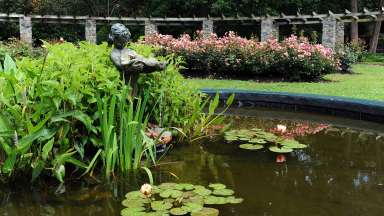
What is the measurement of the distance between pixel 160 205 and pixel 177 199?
0.56 feet

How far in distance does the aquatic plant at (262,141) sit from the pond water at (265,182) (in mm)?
87

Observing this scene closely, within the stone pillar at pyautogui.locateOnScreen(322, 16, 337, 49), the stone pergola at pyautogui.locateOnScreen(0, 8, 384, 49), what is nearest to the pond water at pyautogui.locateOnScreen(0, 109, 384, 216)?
the stone pillar at pyautogui.locateOnScreen(322, 16, 337, 49)

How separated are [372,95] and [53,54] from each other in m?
6.37

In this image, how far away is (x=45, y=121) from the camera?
3785mm

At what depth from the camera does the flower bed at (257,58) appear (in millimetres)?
11727

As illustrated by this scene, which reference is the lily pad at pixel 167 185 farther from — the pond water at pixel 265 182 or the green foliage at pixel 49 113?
the green foliage at pixel 49 113

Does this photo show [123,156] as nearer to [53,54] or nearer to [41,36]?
[53,54]

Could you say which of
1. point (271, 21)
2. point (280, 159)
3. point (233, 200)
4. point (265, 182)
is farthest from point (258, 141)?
point (271, 21)

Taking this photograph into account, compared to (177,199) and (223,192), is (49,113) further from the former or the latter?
(223,192)

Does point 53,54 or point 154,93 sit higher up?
point 53,54

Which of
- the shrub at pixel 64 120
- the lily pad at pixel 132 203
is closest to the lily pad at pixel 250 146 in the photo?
the shrub at pixel 64 120

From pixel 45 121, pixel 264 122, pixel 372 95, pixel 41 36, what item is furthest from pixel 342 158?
pixel 41 36

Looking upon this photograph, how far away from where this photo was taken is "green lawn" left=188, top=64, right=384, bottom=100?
9.46 meters

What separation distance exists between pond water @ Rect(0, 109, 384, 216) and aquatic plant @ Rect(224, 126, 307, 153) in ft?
0.28
